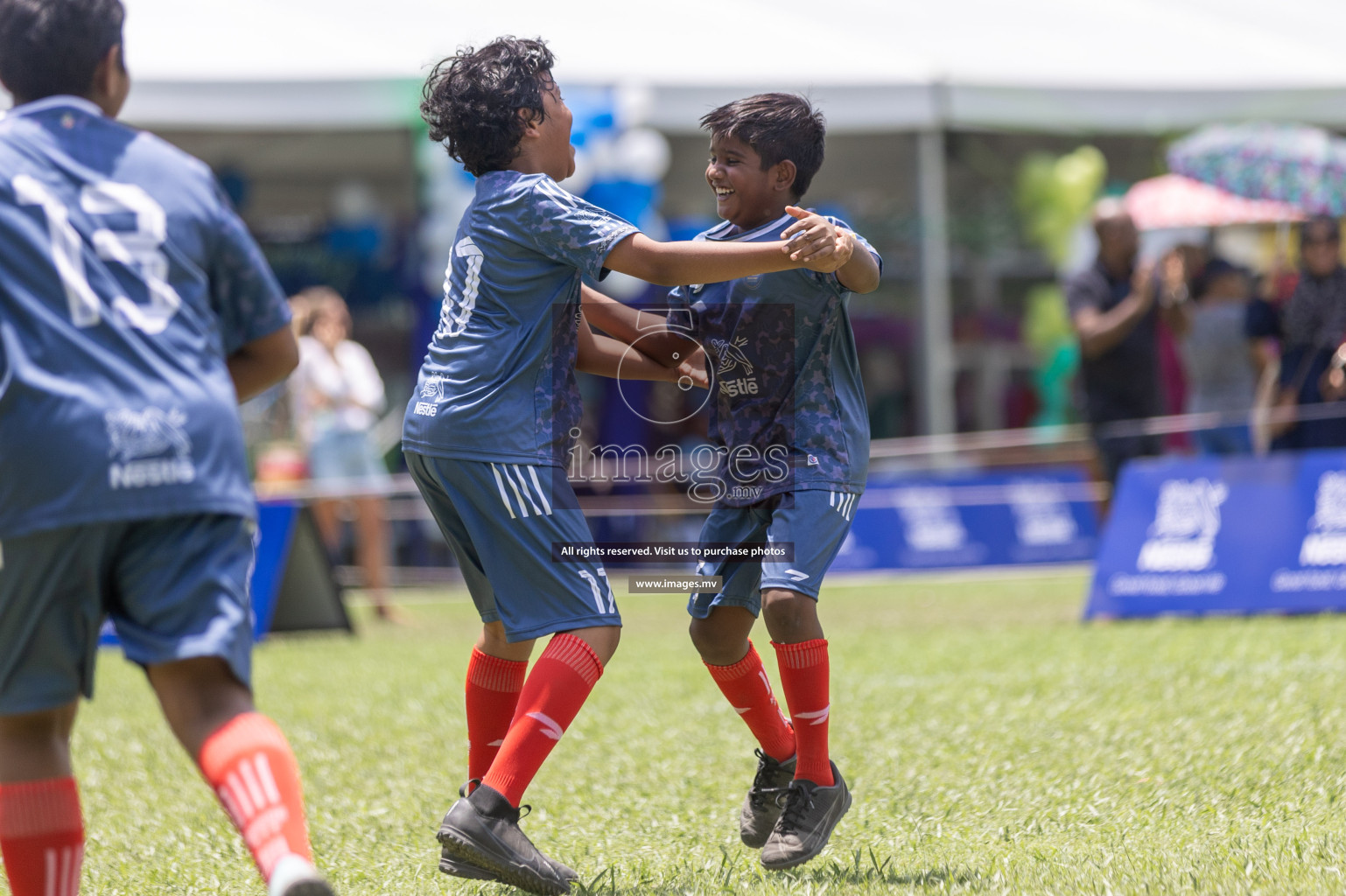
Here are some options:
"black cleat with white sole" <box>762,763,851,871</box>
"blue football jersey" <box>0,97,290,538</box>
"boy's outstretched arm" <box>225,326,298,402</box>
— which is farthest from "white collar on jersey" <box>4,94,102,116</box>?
"black cleat with white sole" <box>762,763,851,871</box>

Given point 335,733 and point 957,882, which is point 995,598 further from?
point 957,882

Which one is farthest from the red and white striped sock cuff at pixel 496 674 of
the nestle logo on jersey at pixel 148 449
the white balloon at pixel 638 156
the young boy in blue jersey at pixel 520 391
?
the white balloon at pixel 638 156

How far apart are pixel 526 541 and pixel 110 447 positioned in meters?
1.02

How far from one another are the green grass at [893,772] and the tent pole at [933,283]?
6846 mm

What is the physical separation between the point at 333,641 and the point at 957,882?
6188 millimetres

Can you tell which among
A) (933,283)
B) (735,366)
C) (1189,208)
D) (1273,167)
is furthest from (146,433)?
(933,283)

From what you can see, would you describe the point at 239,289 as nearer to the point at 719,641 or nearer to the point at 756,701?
the point at 719,641

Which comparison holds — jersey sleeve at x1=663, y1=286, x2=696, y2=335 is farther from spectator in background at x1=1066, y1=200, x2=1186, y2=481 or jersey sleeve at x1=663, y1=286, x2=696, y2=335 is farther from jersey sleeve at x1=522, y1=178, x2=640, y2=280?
spectator in background at x1=1066, y1=200, x2=1186, y2=481

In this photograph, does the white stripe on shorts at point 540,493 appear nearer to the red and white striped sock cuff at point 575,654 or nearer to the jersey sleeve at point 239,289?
the red and white striped sock cuff at point 575,654

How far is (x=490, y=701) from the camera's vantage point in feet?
11.7

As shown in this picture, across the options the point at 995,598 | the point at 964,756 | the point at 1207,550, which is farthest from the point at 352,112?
the point at 964,756

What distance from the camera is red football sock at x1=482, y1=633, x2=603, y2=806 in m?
3.19

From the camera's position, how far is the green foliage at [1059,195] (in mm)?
15008

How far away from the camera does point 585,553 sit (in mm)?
3277
